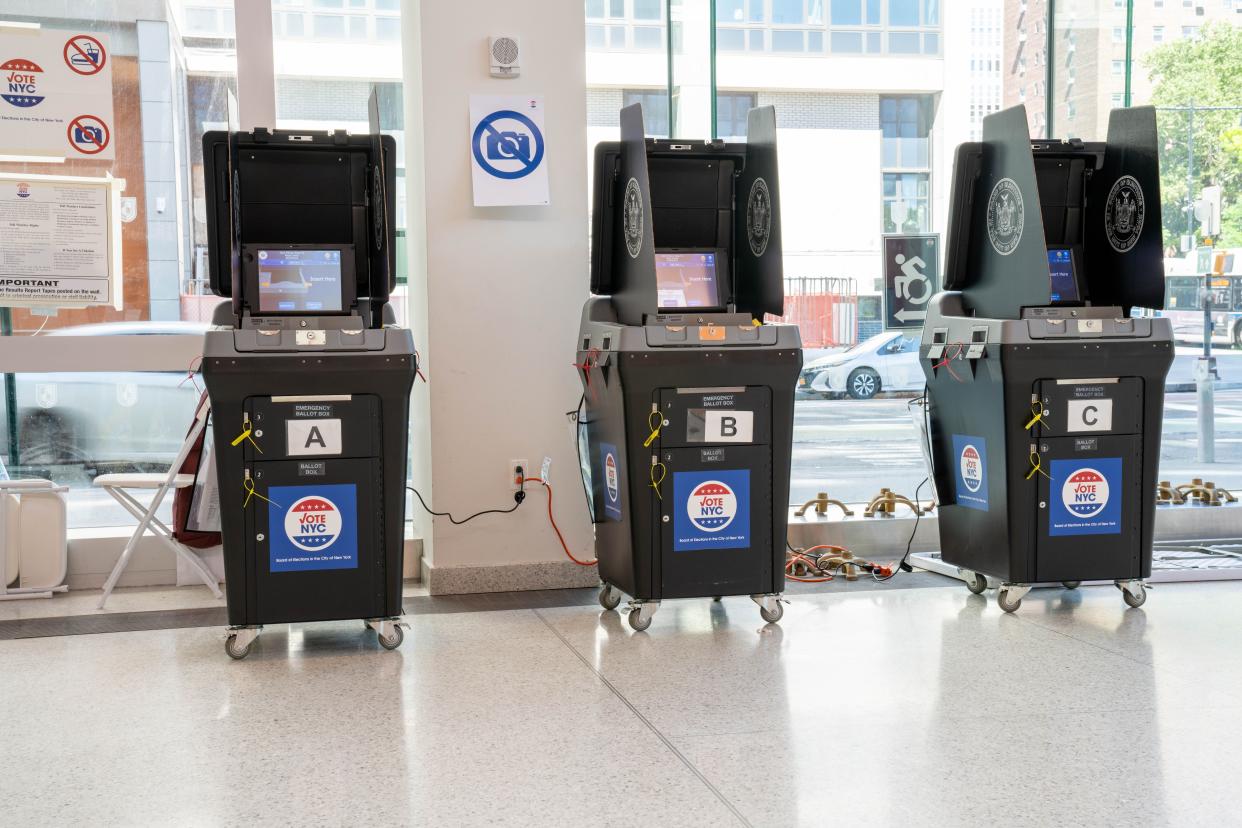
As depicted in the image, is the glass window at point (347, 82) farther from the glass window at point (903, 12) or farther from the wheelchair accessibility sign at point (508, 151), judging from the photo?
the glass window at point (903, 12)

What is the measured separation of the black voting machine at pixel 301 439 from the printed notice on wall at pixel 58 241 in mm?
966

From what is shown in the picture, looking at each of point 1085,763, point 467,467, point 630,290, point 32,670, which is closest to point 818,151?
point 630,290

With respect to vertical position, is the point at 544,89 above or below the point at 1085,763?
above

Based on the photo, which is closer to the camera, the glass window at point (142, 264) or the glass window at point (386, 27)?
the glass window at point (142, 264)

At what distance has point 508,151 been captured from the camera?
14.1 feet

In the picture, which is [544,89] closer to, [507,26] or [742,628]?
[507,26]

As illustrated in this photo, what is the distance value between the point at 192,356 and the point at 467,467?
44.3 inches

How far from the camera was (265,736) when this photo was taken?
2760 millimetres

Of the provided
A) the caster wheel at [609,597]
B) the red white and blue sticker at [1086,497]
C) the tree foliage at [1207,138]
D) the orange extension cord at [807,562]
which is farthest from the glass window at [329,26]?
the tree foliage at [1207,138]

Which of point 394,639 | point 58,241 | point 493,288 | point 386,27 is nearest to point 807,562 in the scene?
point 493,288

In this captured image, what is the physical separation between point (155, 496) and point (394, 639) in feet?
3.67

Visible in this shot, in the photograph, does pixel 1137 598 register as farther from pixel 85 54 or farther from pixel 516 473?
pixel 85 54

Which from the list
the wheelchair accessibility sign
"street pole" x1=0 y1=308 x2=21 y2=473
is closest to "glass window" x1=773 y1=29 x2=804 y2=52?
the wheelchair accessibility sign

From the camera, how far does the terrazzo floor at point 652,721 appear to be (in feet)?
7.57
